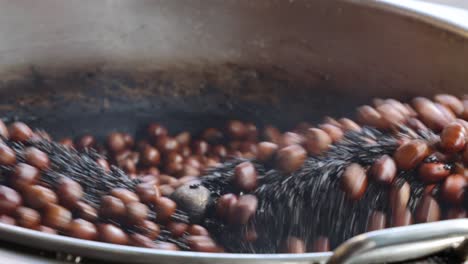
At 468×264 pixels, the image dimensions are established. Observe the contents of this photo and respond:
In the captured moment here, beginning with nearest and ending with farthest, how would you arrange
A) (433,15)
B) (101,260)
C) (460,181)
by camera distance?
(101,260) < (460,181) < (433,15)

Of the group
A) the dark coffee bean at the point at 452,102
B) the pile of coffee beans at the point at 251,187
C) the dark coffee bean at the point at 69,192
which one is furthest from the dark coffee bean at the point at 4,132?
the dark coffee bean at the point at 452,102

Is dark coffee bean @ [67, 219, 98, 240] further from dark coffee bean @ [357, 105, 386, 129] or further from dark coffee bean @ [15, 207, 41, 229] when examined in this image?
dark coffee bean @ [357, 105, 386, 129]

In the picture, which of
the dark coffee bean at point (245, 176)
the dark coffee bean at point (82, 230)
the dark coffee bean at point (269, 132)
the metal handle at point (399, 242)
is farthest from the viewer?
the dark coffee bean at point (269, 132)

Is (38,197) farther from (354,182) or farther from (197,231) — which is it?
(354,182)

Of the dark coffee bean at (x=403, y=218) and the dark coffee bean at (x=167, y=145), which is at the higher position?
the dark coffee bean at (x=167, y=145)

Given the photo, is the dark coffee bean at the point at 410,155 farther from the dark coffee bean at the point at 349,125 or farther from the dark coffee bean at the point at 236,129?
the dark coffee bean at the point at 236,129

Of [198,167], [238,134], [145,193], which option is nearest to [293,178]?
[145,193]

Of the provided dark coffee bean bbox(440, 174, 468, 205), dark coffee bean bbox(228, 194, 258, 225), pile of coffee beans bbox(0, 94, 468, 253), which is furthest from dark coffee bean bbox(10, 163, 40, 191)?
dark coffee bean bbox(440, 174, 468, 205)

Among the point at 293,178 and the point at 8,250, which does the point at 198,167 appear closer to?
the point at 293,178
